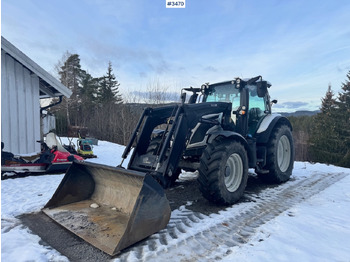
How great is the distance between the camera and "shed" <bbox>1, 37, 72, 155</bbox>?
733 cm

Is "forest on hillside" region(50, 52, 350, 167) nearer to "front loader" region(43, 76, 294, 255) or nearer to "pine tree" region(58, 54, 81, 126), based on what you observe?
"pine tree" region(58, 54, 81, 126)

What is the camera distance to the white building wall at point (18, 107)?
736cm

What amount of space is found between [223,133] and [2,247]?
317cm

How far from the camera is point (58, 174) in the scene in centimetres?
621

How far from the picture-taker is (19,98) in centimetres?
786

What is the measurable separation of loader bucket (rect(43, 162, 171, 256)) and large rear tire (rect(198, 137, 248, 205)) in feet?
3.07

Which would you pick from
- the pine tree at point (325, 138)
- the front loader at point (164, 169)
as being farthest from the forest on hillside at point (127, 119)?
the front loader at point (164, 169)

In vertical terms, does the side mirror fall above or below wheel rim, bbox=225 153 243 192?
above

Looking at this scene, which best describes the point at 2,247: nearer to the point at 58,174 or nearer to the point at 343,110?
the point at 58,174

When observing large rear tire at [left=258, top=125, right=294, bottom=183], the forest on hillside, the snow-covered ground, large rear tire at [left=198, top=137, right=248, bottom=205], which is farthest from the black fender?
the forest on hillside

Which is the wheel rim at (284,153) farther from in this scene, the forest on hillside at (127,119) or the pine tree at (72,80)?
the pine tree at (72,80)

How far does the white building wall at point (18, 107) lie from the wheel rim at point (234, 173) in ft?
23.2

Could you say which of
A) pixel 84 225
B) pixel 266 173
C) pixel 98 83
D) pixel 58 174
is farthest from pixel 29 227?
pixel 98 83

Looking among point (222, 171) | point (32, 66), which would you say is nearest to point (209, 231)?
point (222, 171)
